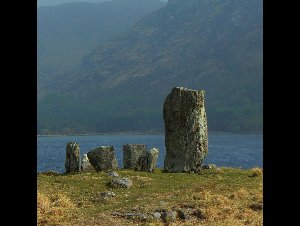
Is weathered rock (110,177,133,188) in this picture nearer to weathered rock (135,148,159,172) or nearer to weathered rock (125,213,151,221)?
weathered rock (125,213,151,221)

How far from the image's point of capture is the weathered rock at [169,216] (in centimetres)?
2012

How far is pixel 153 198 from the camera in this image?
998 inches

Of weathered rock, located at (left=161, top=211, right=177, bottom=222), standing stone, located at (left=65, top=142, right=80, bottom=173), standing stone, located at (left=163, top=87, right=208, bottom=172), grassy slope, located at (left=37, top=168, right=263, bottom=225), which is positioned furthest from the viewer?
standing stone, located at (left=65, top=142, right=80, bottom=173)

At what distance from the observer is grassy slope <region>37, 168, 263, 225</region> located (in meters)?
20.4

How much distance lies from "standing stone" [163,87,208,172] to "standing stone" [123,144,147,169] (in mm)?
6002

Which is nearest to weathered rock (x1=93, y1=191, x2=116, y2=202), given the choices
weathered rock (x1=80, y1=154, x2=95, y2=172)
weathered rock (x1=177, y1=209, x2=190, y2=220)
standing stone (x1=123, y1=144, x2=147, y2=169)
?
weathered rock (x1=177, y1=209, x2=190, y2=220)

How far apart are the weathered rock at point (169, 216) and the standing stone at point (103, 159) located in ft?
69.0

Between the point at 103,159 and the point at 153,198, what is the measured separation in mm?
16985

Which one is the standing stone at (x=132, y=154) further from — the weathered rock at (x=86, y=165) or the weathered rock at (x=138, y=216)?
the weathered rock at (x=138, y=216)

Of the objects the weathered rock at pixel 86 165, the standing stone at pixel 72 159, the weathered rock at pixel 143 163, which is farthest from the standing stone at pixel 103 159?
the weathered rock at pixel 143 163

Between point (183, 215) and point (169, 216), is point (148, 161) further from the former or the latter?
point (169, 216)

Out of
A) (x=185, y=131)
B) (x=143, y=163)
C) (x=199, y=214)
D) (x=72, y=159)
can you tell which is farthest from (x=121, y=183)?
(x=72, y=159)
